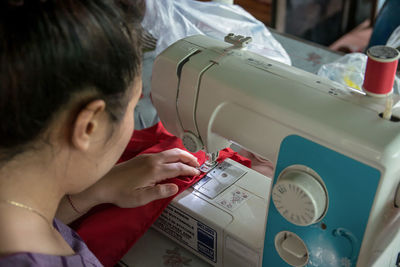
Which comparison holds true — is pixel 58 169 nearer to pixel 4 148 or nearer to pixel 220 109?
pixel 4 148

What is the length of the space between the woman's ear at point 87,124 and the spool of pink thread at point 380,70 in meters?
0.41

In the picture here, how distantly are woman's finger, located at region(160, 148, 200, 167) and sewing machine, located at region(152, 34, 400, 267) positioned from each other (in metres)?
0.05

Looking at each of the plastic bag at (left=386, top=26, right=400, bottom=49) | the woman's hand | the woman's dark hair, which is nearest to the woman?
the woman's dark hair

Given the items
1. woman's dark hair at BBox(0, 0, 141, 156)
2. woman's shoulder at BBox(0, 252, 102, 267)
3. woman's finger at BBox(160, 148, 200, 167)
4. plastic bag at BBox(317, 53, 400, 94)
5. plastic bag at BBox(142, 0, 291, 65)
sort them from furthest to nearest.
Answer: plastic bag at BBox(142, 0, 291, 65)
plastic bag at BBox(317, 53, 400, 94)
woman's finger at BBox(160, 148, 200, 167)
woman's shoulder at BBox(0, 252, 102, 267)
woman's dark hair at BBox(0, 0, 141, 156)

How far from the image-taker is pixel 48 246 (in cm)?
71

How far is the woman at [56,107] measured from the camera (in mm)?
542

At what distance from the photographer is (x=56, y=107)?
1.94ft

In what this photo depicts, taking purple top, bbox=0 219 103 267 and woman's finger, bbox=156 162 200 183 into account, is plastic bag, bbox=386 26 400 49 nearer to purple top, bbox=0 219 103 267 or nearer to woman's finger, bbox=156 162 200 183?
woman's finger, bbox=156 162 200 183

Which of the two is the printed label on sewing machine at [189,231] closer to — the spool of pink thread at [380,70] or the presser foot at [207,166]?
the presser foot at [207,166]

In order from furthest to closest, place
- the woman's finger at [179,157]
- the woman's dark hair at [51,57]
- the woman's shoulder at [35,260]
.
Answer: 1. the woman's finger at [179,157]
2. the woman's shoulder at [35,260]
3. the woman's dark hair at [51,57]

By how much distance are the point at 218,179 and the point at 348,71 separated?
593 mm

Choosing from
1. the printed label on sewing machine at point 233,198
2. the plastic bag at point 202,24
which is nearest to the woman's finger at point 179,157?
the printed label on sewing machine at point 233,198

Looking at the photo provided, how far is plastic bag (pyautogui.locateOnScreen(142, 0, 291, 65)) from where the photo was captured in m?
1.43

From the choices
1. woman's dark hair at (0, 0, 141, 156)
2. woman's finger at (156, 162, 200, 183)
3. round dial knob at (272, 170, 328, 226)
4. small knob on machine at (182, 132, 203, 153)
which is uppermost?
woman's dark hair at (0, 0, 141, 156)
